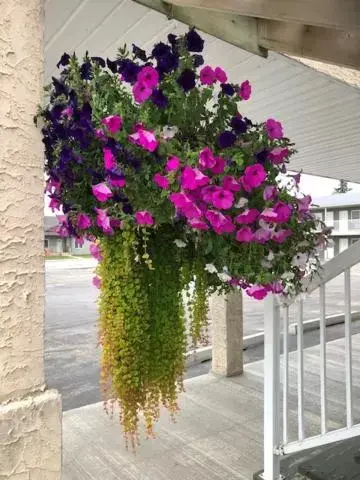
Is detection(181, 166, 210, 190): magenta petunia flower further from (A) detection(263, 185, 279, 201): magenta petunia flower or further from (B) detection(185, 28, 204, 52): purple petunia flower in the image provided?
(B) detection(185, 28, 204, 52): purple petunia flower

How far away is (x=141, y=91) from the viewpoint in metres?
1.23

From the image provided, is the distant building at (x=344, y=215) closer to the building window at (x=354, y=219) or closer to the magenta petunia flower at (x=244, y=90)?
the building window at (x=354, y=219)

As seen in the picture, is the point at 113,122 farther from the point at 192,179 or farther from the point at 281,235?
the point at 281,235

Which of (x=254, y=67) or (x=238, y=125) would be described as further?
(x=254, y=67)

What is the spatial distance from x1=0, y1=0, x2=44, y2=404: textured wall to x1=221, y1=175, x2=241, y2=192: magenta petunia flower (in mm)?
533

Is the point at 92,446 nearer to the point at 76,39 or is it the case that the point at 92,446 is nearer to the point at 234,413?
the point at 234,413

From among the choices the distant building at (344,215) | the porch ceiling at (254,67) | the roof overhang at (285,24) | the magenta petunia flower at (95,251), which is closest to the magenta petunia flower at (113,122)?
the magenta petunia flower at (95,251)

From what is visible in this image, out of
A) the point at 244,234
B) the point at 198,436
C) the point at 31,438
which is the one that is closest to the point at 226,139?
the point at 244,234

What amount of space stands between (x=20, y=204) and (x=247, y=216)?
67 cm

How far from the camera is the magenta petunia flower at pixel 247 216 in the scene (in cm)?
128

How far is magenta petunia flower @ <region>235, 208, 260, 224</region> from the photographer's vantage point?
1.28m

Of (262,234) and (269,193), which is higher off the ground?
(269,193)

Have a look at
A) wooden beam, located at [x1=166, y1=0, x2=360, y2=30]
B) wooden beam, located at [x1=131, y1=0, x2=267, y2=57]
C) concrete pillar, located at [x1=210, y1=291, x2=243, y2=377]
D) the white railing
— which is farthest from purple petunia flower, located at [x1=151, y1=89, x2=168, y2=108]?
concrete pillar, located at [x1=210, y1=291, x2=243, y2=377]

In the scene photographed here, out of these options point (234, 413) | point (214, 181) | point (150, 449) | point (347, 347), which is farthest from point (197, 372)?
point (214, 181)
